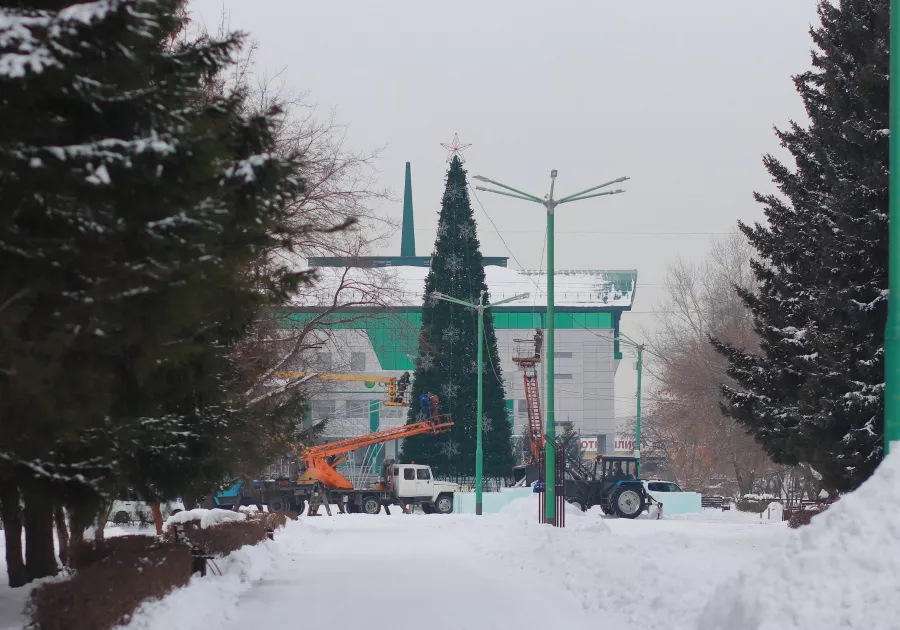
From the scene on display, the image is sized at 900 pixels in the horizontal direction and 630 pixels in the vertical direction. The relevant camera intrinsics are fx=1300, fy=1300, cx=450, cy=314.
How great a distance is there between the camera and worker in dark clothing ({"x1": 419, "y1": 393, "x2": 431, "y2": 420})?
62.9 meters

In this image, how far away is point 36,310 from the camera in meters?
7.89

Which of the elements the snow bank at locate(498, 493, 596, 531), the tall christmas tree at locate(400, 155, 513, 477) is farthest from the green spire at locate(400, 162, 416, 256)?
the snow bank at locate(498, 493, 596, 531)

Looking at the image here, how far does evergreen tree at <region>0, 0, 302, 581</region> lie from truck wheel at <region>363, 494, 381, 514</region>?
45.7 meters

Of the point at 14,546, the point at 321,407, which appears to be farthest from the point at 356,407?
the point at 14,546

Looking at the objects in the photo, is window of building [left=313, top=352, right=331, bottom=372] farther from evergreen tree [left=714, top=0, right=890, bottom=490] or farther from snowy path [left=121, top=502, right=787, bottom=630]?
evergreen tree [left=714, top=0, right=890, bottom=490]

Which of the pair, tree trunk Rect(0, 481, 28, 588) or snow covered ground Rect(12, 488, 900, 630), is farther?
tree trunk Rect(0, 481, 28, 588)

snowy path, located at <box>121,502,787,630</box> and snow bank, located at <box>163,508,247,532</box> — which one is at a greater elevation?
snow bank, located at <box>163,508,247,532</box>

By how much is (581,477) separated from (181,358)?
→ 41.6 metres

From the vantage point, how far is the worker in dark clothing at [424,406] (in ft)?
206

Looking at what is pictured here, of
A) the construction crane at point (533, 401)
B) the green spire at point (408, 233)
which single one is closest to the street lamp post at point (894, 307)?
the construction crane at point (533, 401)

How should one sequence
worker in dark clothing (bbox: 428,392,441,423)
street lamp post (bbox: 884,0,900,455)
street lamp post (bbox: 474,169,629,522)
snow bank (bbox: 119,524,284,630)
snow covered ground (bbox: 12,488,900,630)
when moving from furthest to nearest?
worker in dark clothing (bbox: 428,392,441,423)
street lamp post (bbox: 474,169,629,522)
snow bank (bbox: 119,524,284,630)
street lamp post (bbox: 884,0,900,455)
snow covered ground (bbox: 12,488,900,630)

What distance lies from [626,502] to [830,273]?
2280 centimetres

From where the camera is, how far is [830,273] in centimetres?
2489

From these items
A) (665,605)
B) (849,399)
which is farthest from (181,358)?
(849,399)
